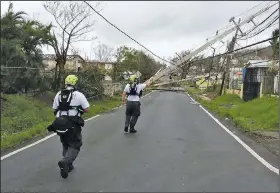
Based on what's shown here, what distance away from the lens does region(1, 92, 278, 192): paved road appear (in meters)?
5.13

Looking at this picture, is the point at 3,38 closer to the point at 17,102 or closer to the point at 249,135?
the point at 17,102

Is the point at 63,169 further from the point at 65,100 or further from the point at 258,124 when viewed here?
the point at 258,124

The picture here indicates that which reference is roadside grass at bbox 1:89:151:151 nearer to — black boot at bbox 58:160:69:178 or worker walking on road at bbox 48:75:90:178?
worker walking on road at bbox 48:75:90:178

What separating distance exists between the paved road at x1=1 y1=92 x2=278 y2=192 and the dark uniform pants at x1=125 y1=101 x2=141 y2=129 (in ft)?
1.30

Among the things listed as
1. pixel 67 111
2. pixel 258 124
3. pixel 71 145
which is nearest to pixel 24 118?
pixel 71 145

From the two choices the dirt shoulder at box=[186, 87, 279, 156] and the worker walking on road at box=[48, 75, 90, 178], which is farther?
the dirt shoulder at box=[186, 87, 279, 156]

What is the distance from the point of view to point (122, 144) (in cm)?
883

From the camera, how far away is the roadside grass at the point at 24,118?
8539 millimetres

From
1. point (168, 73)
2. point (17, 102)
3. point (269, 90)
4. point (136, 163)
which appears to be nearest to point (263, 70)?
point (269, 90)

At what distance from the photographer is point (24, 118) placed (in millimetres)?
11578

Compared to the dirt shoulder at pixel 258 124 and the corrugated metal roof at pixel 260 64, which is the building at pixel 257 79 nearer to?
the corrugated metal roof at pixel 260 64

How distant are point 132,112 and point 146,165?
12.0 ft

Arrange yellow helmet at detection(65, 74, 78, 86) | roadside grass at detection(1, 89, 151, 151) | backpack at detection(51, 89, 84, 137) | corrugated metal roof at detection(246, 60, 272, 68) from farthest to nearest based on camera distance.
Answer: corrugated metal roof at detection(246, 60, 272, 68) < roadside grass at detection(1, 89, 151, 151) < backpack at detection(51, 89, 84, 137) < yellow helmet at detection(65, 74, 78, 86)

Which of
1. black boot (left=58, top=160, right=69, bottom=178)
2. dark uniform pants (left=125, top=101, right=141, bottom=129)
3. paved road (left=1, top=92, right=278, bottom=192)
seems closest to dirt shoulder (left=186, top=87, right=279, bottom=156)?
paved road (left=1, top=92, right=278, bottom=192)
